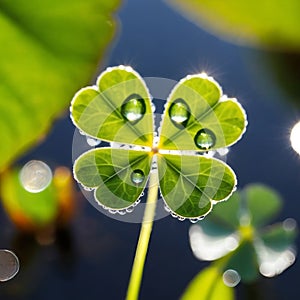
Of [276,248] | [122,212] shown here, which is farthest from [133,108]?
[276,248]

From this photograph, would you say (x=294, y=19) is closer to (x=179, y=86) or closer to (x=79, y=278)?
(x=179, y=86)

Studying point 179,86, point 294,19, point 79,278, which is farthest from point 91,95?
point 294,19

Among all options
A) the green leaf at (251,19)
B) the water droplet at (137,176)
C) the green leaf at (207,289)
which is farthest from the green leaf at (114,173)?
the green leaf at (251,19)

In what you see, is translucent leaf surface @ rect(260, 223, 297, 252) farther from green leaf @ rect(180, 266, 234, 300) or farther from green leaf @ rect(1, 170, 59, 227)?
green leaf @ rect(1, 170, 59, 227)

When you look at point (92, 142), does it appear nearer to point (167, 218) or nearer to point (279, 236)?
point (167, 218)

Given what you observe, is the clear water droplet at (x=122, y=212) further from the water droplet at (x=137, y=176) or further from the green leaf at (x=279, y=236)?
the green leaf at (x=279, y=236)

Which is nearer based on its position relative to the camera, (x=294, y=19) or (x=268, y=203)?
(x=268, y=203)

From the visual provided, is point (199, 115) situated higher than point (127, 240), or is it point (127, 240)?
point (199, 115)
